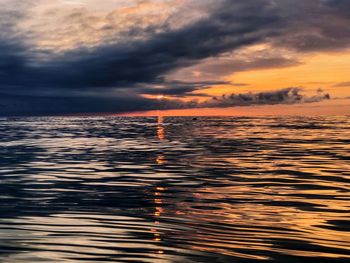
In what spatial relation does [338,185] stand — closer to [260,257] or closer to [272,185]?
[272,185]

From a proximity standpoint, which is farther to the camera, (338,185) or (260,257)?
(338,185)

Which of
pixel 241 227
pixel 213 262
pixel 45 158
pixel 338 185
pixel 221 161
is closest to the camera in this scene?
pixel 213 262

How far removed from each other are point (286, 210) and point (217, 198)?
3594mm

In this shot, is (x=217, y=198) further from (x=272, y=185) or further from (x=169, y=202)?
(x=272, y=185)

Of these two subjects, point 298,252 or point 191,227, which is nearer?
point 298,252

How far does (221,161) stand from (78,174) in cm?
1195

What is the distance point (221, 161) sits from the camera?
3416 cm

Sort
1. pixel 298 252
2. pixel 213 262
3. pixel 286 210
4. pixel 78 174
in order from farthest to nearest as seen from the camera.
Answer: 1. pixel 78 174
2. pixel 286 210
3. pixel 298 252
4. pixel 213 262

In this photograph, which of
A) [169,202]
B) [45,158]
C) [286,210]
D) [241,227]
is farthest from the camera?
[45,158]

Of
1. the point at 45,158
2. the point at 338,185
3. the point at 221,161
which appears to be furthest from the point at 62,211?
the point at 45,158

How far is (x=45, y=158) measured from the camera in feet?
123

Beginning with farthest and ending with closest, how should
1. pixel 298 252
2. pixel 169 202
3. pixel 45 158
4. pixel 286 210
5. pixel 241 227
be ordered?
pixel 45 158
pixel 169 202
pixel 286 210
pixel 241 227
pixel 298 252

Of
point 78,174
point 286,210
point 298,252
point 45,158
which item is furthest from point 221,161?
point 298,252

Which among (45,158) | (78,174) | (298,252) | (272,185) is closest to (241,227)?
(298,252)
